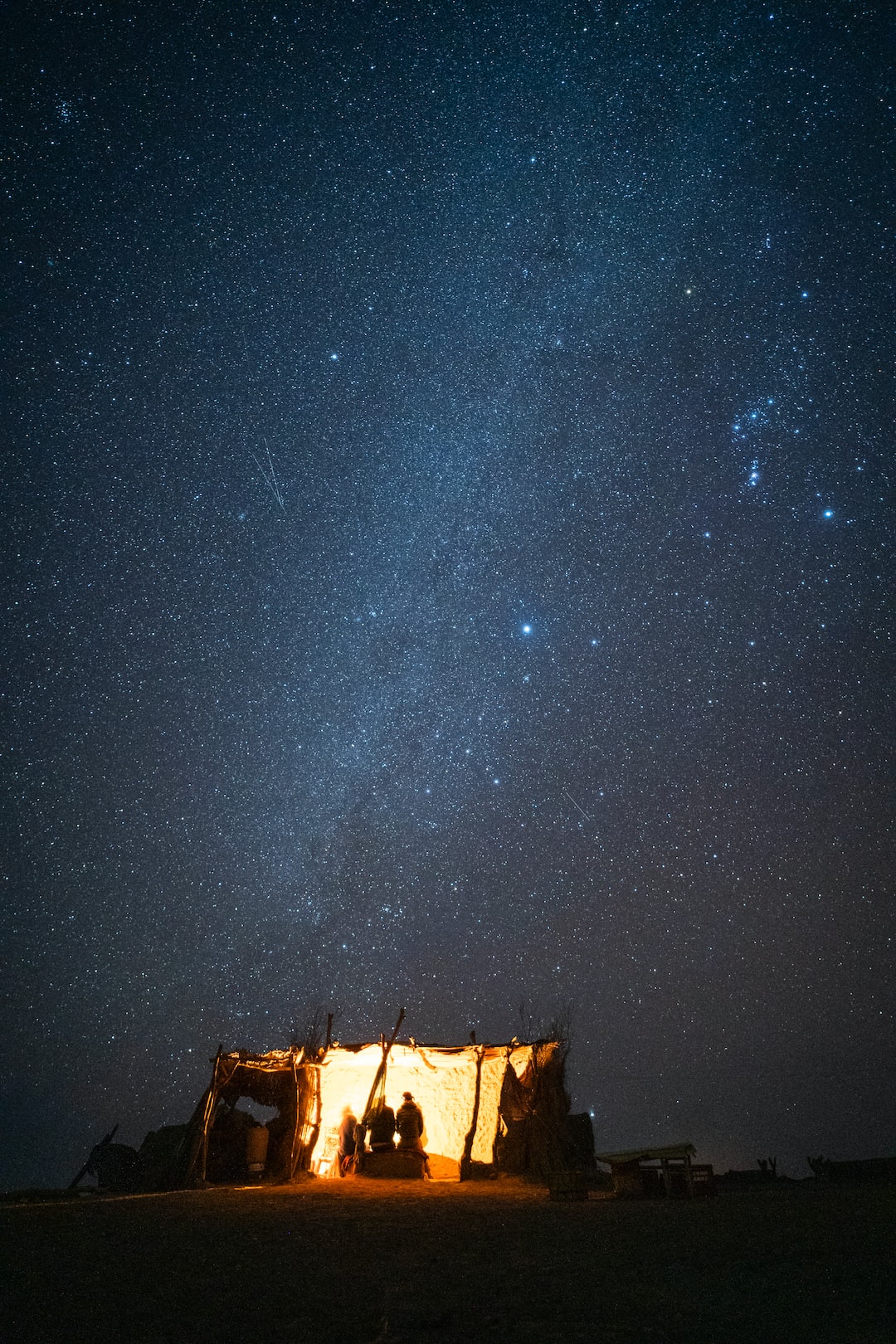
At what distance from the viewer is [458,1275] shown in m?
6.49

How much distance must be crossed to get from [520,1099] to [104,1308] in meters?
14.1

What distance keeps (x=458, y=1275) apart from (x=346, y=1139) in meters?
13.0

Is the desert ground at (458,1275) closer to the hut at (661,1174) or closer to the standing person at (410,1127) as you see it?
the hut at (661,1174)

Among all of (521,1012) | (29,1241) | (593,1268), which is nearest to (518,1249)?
(593,1268)

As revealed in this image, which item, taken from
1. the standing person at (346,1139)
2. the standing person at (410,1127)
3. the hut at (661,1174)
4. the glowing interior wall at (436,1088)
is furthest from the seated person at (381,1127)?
the hut at (661,1174)

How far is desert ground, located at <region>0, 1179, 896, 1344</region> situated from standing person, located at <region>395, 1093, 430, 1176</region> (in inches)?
244

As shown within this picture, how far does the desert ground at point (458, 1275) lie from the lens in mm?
4941

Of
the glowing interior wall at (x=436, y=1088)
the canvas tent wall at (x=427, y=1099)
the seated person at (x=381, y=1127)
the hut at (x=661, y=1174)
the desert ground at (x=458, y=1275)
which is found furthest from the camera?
the glowing interior wall at (x=436, y=1088)

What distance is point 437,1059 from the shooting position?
61.0 feet

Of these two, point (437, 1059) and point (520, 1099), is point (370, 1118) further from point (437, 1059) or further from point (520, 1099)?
point (520, 1099)

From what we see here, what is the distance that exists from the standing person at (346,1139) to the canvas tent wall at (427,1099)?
590 millimetres

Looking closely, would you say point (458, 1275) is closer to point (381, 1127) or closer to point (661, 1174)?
point (661, 1174)

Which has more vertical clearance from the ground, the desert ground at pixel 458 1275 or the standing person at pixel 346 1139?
the desert ground at pixel 458 1275

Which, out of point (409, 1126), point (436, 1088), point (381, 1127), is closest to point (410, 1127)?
point (409, 1126)
